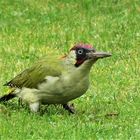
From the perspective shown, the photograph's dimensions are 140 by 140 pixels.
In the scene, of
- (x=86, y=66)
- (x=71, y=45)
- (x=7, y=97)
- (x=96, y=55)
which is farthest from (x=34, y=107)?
(x=71, y=45)

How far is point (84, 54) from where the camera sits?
410 inches

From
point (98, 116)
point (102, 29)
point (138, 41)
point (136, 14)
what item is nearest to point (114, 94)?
point (98, 116)

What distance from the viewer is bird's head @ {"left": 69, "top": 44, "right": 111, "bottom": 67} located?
10.3m

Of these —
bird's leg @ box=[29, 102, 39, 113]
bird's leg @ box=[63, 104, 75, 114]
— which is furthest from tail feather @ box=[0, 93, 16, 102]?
bird's leg @ box=[63, 104, 75, 114]

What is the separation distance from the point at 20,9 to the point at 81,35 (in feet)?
9.57

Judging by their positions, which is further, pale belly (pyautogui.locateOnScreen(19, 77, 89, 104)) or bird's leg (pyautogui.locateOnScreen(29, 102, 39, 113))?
bird's leg (pyautogui.locateOnScreen(29, 102, 39, 113))

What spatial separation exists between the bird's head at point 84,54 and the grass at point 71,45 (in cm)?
78

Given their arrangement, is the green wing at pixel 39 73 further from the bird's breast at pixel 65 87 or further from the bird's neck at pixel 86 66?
the bird's neck at pixel 86 66

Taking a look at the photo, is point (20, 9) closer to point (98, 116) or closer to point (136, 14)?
point (136, 14)

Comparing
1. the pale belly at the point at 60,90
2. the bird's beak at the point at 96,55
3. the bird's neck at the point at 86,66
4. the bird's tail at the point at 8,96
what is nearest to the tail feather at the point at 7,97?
the bird's tail at the point at 8,96

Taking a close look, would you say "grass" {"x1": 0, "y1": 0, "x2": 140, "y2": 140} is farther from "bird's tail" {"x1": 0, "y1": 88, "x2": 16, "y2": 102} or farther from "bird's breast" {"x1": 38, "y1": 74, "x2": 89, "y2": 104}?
"bird's breast" {"x1": 38, "y1": 74, "x2": 89, "y2": 104}

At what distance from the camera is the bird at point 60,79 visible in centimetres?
1044

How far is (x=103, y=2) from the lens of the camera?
19344 mm

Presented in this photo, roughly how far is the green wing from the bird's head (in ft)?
0.90
